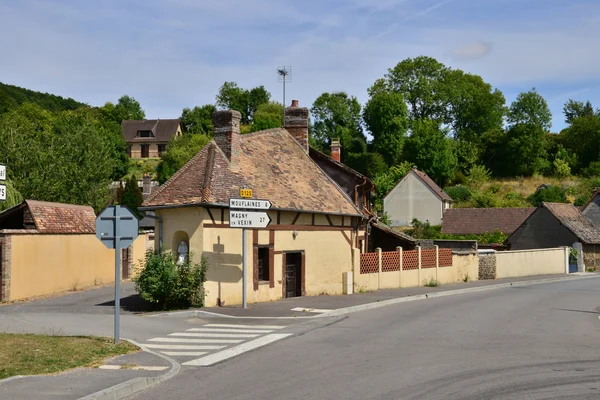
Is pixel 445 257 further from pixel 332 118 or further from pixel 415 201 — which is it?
pixel 332 118

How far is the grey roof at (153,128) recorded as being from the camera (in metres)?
87.6

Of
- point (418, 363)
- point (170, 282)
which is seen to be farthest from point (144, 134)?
point (418, 363)

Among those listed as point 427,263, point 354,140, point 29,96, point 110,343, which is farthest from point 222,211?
point 29,96

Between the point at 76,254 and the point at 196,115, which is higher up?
the point at 196,115

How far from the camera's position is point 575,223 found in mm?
49125

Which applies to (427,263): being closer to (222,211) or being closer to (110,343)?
(222,211)

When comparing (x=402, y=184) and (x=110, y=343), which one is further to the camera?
(x=402, y=184)

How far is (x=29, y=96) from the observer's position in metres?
115

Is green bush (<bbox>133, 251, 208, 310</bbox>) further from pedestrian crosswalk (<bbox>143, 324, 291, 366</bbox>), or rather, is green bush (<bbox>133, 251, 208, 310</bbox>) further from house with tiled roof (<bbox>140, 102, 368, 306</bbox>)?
pedestrian crosswalk (<bbox>143, 324, 291, 366</bbox>)

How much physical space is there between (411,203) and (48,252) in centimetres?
4715

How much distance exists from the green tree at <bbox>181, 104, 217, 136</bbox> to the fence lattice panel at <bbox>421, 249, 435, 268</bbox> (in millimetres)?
62974

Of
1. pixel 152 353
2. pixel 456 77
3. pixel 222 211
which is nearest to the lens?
pixel 152 353

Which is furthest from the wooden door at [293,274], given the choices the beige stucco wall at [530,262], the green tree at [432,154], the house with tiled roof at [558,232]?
the green tree at [432,154]

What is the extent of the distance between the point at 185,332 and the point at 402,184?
54098 millimetres
